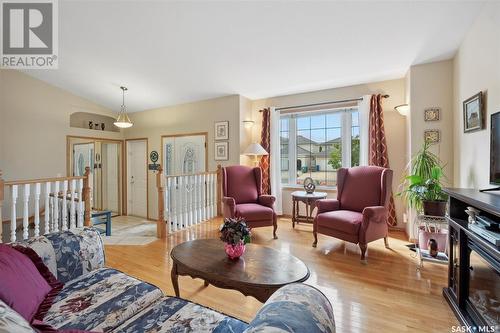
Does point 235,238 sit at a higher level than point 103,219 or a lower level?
higher

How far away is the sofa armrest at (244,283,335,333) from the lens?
718 millimetres

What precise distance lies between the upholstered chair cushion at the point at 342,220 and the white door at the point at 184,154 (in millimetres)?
2950

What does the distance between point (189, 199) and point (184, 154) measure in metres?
1.76

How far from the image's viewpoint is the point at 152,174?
577cm

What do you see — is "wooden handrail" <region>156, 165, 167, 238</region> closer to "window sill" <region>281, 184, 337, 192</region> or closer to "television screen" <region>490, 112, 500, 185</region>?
"window sill" <region>281, 184, 337, 192</region>

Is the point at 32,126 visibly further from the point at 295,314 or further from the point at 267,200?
the point at 295,314

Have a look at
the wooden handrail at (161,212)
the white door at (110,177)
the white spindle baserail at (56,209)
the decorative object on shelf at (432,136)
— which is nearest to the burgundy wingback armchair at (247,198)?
the wooden handrail at (161,212)

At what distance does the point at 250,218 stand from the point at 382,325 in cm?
188

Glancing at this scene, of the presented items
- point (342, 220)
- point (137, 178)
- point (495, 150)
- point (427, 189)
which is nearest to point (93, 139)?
point (137, 178)

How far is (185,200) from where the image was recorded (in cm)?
377

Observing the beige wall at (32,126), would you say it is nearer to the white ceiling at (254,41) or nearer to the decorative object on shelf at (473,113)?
the white ceiling at (254,41)

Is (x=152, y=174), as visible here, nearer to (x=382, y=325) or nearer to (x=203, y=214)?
(x=203, y=214)

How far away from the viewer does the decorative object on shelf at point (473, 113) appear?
2.20 metres

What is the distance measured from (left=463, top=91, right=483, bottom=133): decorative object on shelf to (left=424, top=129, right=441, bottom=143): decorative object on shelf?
0.51 meters
